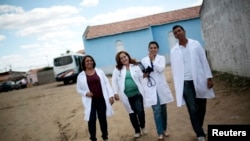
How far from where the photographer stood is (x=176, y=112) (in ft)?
24.5

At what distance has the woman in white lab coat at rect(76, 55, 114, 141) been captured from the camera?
5.34 meters

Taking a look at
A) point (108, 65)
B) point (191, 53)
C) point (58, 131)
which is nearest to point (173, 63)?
point (191, 53)

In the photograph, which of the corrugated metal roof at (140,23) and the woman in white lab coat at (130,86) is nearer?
the woman in white lab coat at (130,86)

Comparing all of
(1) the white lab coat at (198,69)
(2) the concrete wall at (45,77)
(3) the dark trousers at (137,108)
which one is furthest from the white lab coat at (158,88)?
(2) the concrete wall at (45,77)

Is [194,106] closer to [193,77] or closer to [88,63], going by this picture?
[193,77]

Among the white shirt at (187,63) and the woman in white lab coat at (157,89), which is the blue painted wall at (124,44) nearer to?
the woman in white lab coat at (157,89)

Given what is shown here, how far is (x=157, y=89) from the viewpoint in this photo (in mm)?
5270

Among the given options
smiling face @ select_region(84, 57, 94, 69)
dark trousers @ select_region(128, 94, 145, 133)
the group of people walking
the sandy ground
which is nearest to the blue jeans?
the group of people walking

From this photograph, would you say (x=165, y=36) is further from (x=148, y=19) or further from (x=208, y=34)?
(x=208, y=34)

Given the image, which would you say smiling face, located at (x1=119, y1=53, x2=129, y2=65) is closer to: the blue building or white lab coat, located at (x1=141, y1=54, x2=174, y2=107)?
white lab coat, located at (x1=141, y1=54, x2=174, y2=107)

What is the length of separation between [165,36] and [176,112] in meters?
23.9

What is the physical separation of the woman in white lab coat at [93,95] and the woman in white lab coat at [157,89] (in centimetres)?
81

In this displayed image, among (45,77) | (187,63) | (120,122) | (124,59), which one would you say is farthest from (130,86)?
(45,77)

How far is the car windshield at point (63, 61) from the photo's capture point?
23109mm
